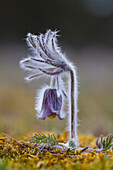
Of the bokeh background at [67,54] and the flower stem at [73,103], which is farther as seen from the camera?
the bokeh background at [67,54]

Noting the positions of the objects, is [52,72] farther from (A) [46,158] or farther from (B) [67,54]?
(B) [67,54]

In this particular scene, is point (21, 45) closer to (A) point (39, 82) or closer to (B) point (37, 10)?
(B) point (37, 10)

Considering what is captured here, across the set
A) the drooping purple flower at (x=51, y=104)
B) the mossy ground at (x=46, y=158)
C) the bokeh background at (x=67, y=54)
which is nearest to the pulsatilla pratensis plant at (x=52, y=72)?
the drooping purple flower at (x=51, y=104)

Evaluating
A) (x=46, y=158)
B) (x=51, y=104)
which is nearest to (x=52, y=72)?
(x=51, y=104)

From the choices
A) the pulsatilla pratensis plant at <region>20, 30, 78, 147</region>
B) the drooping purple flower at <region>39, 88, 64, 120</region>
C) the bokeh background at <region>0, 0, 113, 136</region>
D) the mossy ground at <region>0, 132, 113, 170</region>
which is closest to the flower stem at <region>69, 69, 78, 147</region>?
the pulsatilla pratensis plant at <region>20, 30, 78, 147</region>

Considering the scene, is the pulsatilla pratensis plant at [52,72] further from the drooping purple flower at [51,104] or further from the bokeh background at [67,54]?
the bokeh background at [67,54]

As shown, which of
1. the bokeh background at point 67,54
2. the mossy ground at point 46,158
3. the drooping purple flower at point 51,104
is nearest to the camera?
Result: the mossy ground at point 46,158
